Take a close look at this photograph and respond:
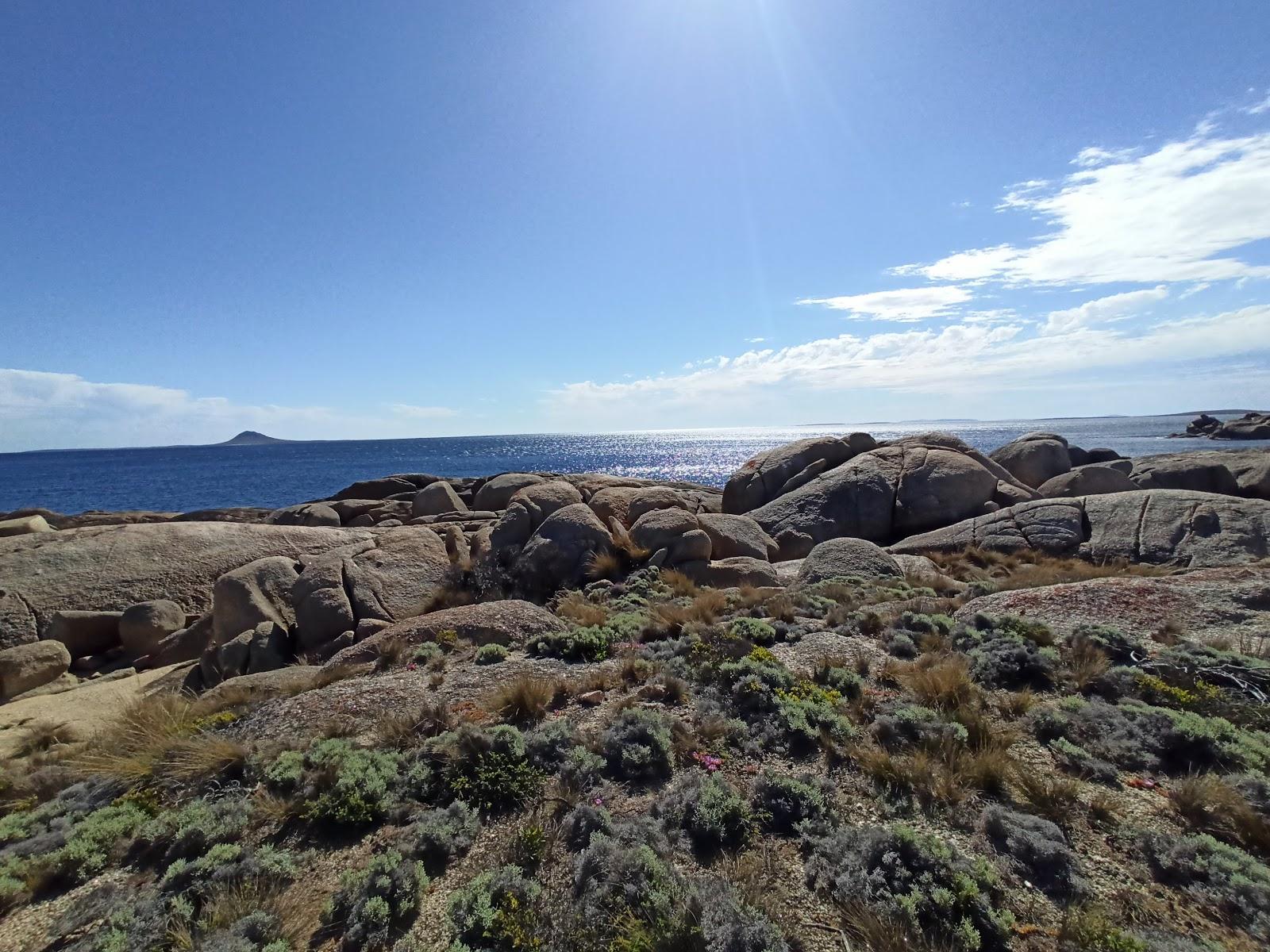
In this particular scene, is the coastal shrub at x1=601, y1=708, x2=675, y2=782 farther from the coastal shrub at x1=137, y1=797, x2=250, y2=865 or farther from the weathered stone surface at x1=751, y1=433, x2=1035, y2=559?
the weathered stone surface at x1=751, y1=433, x2=1035, y2=559

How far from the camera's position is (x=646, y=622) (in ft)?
30.8

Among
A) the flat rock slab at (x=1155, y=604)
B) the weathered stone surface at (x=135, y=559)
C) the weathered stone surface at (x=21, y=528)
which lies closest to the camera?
the flat rock slab at (x=1155, y=604)

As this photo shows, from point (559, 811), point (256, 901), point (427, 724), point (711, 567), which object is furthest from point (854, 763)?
point (711, 567)

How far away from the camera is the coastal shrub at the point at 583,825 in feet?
14.0

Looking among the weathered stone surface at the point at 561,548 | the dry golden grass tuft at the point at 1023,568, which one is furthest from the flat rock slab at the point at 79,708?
the dry golden grass tuft at the point at 1023,568

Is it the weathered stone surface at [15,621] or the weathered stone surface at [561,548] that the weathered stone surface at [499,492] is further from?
the weathered stone surface at [15,621]

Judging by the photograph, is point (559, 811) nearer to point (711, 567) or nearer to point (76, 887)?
point (76, 887)

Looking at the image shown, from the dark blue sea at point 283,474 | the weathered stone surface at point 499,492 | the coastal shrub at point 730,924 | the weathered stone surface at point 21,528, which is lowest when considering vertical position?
the dark blue sea at point 283,474

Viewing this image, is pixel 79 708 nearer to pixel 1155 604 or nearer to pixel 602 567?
pixel 602 567

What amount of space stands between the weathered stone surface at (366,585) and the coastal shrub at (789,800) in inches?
392

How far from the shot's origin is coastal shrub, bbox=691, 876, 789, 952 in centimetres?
322

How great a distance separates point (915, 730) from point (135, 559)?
19.2m

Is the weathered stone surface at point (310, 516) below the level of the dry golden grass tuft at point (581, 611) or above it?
above

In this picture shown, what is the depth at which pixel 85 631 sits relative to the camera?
13.2 m
